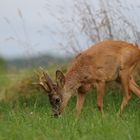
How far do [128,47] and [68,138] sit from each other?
6.47 meters

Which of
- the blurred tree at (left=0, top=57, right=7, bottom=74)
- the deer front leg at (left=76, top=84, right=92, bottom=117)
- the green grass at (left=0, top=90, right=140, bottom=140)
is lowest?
the green grass at (left=0, top=90, right=140, bottom=140)

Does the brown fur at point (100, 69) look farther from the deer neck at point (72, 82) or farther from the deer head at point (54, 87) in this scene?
the deer head at point (54, 87)

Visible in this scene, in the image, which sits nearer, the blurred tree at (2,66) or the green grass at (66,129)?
the green grass at (66,129)

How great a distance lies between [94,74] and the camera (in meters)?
13.3

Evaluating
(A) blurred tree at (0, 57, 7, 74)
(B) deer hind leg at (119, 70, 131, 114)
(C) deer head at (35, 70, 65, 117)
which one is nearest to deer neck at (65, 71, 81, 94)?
(C) deer head at (35, 70, 65, 117)

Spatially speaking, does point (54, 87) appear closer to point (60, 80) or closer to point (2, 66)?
point (60, 80)

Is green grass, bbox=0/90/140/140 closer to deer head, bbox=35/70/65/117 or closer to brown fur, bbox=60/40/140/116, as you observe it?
deer head, bbox=35/70/65/117

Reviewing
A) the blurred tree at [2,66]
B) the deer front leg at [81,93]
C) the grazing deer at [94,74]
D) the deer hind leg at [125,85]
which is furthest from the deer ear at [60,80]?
the blurred tree at [2,66]

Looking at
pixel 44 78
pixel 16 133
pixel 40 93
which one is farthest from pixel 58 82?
pixel 16 133

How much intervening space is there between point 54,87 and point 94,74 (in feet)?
2.80

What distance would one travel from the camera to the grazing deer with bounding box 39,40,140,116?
1318 centimetres

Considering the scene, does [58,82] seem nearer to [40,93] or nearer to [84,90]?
[84,90]

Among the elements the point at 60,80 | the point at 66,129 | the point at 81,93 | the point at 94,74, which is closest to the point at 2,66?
the point at 81,93

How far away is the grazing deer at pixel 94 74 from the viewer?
13180 millimetres
